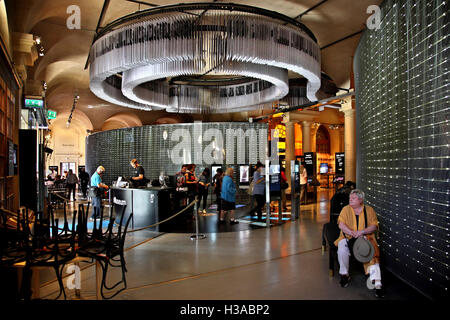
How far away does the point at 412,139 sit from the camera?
3.66 metres

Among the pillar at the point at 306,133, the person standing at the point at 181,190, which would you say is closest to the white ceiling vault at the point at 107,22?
the person standing at the point at 181,190

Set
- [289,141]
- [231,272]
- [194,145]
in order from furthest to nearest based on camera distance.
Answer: [289,141] → [194,145] → [231,272]

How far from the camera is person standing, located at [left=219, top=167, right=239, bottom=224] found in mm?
8258

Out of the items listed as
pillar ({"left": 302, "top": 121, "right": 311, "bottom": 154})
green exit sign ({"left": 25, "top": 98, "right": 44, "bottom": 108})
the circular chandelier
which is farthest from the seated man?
pillar ({"left": 302, "top": 121, "right": 311, "bottom": 154})

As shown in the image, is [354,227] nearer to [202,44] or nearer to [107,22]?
[202,44]

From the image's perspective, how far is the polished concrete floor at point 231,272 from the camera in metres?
3.71

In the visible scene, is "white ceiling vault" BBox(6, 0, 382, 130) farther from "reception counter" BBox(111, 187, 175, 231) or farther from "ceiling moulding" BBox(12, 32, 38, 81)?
"reception counter" BBox(111, 187, 175, 231)

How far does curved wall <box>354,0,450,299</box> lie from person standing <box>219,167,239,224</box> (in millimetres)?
3689

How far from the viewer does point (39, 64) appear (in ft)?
32.5

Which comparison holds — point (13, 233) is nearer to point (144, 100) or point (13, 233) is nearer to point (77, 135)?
point (144, 100)

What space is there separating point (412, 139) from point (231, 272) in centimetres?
268

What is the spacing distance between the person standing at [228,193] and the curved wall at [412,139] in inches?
145

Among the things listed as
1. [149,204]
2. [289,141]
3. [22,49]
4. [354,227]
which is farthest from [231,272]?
[289,141]
